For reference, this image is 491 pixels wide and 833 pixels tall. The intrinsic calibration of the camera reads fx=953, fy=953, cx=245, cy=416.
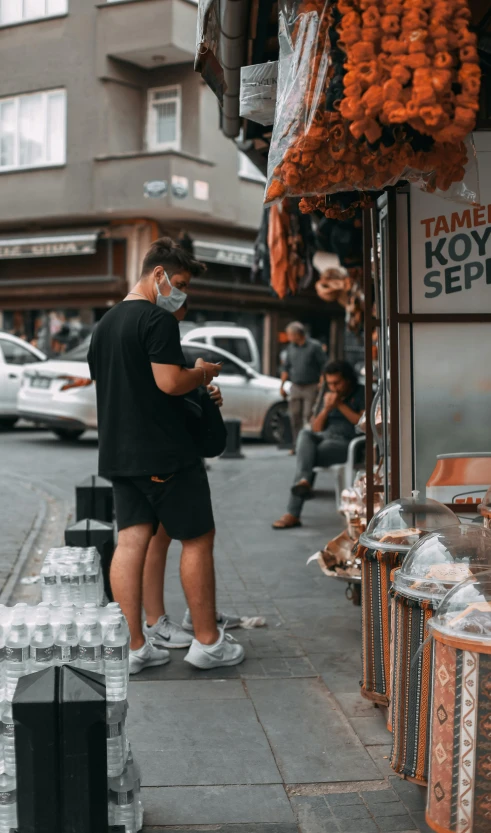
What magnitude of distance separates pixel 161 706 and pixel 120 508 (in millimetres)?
935

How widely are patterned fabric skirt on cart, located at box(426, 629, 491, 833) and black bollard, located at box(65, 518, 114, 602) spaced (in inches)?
118

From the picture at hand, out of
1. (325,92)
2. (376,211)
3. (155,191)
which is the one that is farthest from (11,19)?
(325,92)

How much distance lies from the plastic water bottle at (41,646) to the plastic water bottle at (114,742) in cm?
23

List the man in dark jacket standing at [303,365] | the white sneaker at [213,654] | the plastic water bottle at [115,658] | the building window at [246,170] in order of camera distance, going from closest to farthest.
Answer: the plastic water bottle at [115,658]
the white sneaker at [213,654]
the man in dark jacket standing at [303,365]
the building window at [246,170]

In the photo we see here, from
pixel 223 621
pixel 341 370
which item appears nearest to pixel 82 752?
pixel 223 621

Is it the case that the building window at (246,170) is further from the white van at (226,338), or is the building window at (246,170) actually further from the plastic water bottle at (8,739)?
the plastic water bottle at (8,739)

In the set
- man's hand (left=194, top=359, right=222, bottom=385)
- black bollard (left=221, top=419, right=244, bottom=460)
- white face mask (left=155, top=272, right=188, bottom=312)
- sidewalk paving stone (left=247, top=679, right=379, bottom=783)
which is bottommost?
sidewalk paving stone (left=247, top=679, right=379, bottom=783)

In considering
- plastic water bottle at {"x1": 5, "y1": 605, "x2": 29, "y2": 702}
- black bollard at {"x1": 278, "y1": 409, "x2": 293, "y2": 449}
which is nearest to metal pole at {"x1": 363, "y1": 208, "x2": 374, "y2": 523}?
plastic water bottle at {"x1": 5, "y1": 605, "x2": 29, "y2": 702}

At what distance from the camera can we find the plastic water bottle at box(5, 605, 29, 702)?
279 centimetres

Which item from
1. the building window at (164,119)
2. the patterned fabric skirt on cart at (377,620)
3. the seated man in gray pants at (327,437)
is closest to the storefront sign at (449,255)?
the patterned fabric skirt on cart at (377,620)

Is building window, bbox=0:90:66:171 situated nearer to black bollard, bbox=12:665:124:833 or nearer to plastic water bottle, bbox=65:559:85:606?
plastic water bottle, bbox=65:559:85:606

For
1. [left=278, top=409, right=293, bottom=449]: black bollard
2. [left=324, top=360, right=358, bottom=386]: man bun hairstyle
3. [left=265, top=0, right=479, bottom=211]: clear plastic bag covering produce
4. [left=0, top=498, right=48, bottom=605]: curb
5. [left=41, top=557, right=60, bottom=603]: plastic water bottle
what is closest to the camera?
[left=265, top=0, right=479, bottom=211]: clear plastic bag covering produce

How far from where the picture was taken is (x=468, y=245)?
4.41m

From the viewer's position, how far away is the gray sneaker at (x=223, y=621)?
5219 mm
